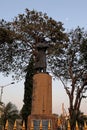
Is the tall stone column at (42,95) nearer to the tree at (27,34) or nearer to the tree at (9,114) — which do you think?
the tree at (27,34)

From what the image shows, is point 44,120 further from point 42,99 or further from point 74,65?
point 74,65

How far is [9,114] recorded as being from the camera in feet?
140

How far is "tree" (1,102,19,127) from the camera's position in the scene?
4176 centimetres

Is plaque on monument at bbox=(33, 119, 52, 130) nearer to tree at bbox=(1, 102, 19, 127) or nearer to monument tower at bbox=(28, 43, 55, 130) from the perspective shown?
monument tower at bbox=(28, 43, 55, 130)

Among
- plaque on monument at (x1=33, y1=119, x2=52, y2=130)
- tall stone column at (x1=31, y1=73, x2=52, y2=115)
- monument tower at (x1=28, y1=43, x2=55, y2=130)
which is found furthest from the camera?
tall stone column at (x1=31, y1=73, x2=52, y2=115)

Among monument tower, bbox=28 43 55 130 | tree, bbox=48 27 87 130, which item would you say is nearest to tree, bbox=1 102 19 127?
tree, bbox=48 27 87 130

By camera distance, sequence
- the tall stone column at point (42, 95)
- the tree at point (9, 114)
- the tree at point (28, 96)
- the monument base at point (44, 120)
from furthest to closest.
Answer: the tree at point (9, 114)
the tree at point (28, 96)
the tall stone column at point (42, 95)
the monument base at point (44, 120)

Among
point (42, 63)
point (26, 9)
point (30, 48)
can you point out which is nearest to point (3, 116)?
point (30, 48)

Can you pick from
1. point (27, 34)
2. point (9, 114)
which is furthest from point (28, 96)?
point (9, 114)

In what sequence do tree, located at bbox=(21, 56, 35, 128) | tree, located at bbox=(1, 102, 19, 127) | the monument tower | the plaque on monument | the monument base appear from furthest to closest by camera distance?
tree, located at bbox=(1, 102, 19, 127) → tree, located at bbox=(21, 56, 35, 128) → the monument tower → the monument base → the plaque on monument

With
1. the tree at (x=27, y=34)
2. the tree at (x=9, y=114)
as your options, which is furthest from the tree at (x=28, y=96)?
the tree at (x=9, y=114)

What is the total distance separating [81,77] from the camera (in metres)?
29.0

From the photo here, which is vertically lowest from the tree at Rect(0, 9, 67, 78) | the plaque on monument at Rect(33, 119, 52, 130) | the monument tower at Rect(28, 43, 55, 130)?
the plaque on monument at Rect(33, 119, 52, 130)

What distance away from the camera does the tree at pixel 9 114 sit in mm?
41763
